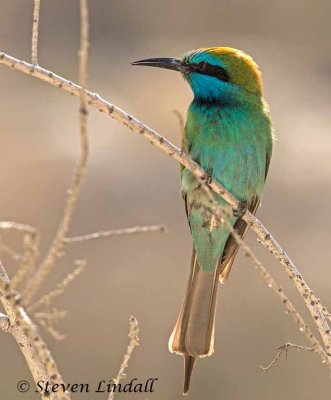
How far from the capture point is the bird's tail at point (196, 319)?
2682 millimetres

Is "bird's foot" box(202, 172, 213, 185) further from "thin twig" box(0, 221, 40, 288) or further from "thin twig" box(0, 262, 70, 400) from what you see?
"thin twig" box(0, 221, 40, 288)

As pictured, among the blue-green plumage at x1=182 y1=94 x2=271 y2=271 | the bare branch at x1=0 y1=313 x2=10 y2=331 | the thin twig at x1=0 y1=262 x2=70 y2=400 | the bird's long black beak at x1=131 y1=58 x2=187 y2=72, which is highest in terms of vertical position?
the bird's long black beak at x1=131 y1=58 x2=187 y2=72

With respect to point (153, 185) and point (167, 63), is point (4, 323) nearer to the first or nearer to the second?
point (167, 63)

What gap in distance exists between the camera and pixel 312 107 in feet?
33.6

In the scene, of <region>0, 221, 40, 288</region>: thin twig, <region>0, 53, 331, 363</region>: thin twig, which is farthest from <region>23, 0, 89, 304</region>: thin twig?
<region>0, 53, 331, 363</region>: thin twig

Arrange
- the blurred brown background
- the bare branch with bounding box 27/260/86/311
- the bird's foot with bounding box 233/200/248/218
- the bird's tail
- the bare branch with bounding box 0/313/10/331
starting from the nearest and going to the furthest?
the bare branch with bounding box 27/260/86/311, the bare branch with bounding box 0/313/10/331, the bird's tail, the bird's foot with bounding box 233/200/248/218, the blurred brown background

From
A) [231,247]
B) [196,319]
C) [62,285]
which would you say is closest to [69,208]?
[62,285]

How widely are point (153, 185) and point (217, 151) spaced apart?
14.7 feet

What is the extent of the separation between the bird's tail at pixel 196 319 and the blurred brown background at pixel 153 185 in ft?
3.71

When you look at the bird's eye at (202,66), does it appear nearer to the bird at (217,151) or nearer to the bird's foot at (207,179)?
the bird at (217,151)

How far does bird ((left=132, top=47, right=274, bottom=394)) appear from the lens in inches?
114

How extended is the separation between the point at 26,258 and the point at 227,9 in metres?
11.2

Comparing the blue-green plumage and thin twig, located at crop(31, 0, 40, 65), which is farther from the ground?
the blue-green plumage

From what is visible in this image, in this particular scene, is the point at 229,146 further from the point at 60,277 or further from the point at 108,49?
the point at 108,49
